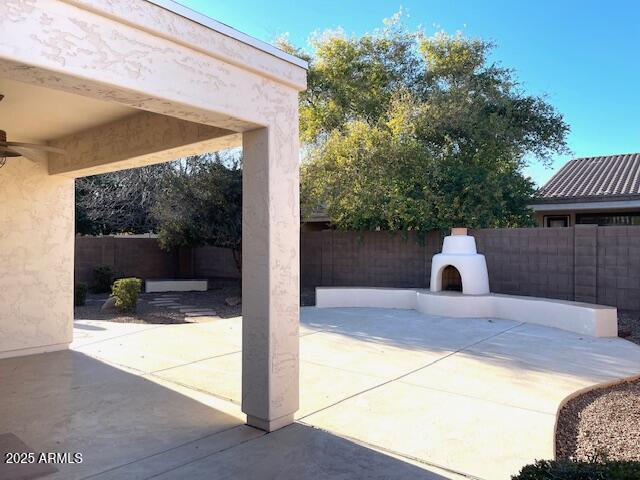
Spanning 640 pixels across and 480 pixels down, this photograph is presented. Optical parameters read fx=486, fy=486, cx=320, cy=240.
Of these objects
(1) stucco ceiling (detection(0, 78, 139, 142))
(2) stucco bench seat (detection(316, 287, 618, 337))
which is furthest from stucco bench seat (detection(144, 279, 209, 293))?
(1) stucco ceiling (detection(0, 78, 139, 142))

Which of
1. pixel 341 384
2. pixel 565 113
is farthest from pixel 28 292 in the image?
pixel 565 113

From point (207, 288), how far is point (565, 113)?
13.2 meters

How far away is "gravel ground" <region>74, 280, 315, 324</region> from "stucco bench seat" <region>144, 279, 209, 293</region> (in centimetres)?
37

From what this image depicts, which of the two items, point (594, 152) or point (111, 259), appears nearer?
point (111, 259)

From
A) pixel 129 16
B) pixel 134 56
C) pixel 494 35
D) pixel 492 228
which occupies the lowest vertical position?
pixel 492 228

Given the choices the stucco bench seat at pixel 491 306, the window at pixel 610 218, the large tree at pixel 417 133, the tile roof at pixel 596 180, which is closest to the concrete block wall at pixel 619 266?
the stucco bench seat at pixel 491 306

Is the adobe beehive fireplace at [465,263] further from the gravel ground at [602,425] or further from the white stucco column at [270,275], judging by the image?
the white stucco column at [270,275]

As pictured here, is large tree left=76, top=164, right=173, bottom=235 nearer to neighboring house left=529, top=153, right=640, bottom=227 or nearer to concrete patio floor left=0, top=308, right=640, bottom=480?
concrete patio floor left=0, top=308, right=640, bottom=480

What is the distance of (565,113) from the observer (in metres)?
15.9

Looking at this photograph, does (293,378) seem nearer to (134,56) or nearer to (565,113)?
(134,56)

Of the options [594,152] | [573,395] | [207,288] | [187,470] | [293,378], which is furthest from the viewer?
[594,152]

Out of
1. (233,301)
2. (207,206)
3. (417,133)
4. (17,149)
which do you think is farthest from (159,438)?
(417,133)

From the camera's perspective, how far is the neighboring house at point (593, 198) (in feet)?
48.2

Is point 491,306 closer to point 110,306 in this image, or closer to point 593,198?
point 593,198
